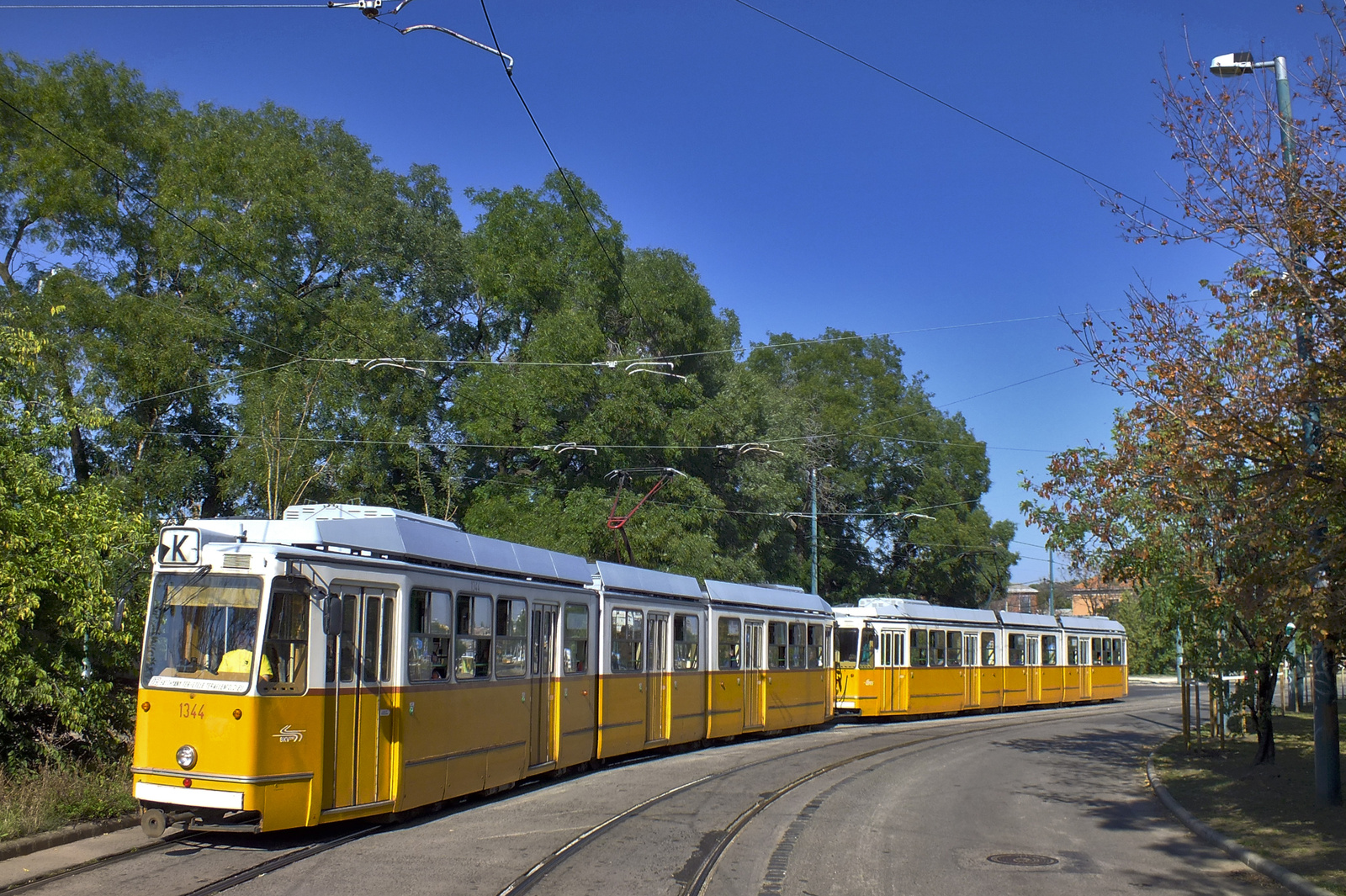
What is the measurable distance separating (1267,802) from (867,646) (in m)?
15.0

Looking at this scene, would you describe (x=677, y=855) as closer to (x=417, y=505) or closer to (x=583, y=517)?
(x=583, y=517)

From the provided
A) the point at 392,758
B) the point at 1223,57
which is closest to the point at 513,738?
the point at 392,758

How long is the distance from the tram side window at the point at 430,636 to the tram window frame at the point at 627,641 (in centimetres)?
501

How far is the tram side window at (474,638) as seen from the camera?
1256 centimetres

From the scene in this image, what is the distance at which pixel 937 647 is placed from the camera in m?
30.1

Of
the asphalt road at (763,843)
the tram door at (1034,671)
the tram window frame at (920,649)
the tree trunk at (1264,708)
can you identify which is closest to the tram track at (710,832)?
the asphalt road at (763,843)

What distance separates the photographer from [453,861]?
385 inches

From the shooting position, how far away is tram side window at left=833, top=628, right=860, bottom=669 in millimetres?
28266

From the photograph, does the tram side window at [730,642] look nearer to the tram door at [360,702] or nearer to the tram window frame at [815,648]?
the tram window frame at [815,648]

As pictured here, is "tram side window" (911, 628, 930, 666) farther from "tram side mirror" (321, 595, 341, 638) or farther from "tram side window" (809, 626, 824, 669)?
"tram side mirror" (321, 595, 341, 638)

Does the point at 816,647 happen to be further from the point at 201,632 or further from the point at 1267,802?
the point at 201,632

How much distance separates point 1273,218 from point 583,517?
23.7 metres

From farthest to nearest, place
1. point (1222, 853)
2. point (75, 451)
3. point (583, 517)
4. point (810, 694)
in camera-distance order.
→ point (583, 517) → point (75, 451) → point (810, 694) → point (1222, 853)

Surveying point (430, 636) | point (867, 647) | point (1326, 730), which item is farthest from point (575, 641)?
point (867, 647)
